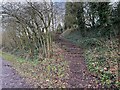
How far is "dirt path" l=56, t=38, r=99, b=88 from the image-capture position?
334cm

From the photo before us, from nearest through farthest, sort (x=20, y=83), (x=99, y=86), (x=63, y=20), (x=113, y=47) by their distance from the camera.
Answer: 1. (x=99, y=86)
2. (x=20, y=83)
3. (x=113, y=47)
4. (x=63, y=20)

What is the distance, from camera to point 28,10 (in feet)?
17.6

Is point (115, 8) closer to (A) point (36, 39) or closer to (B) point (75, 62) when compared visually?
(B) point (75, 62)

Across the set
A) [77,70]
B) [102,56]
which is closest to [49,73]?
[77,70]

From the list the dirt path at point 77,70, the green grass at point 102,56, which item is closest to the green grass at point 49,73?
the dirt path at point 77,70

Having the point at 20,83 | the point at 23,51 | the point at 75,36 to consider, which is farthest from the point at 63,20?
the point at 20,83

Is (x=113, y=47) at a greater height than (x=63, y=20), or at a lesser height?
lesser

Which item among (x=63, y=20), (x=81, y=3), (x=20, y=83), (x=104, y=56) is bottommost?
(x=20, y=83)

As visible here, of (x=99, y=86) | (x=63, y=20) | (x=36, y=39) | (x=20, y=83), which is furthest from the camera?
(x=63, y=20)

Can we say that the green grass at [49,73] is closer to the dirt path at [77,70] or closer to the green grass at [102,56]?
the dirt path at [77,70]

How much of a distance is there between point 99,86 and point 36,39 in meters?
3.43

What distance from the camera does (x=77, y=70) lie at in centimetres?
410

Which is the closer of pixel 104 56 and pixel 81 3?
pixel 104 56

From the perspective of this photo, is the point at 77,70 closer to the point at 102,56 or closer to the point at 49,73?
the point at 49,73
